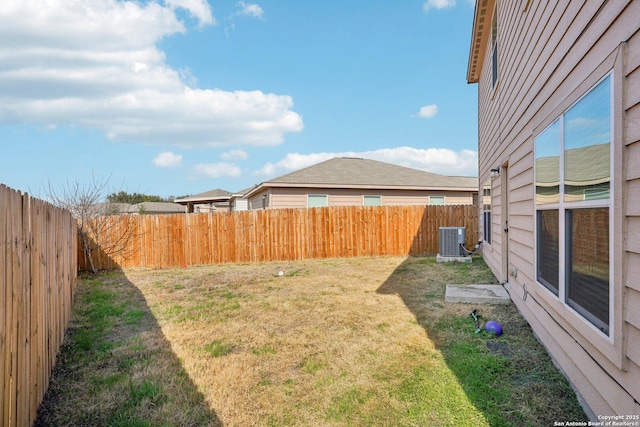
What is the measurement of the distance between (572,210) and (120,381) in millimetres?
4002

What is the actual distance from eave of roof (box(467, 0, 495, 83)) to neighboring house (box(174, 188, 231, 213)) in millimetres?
17936

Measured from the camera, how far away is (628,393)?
183 cm

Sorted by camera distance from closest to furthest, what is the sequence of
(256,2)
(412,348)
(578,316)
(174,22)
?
(578,316)
(412,348)
(174,22)
(256,2)

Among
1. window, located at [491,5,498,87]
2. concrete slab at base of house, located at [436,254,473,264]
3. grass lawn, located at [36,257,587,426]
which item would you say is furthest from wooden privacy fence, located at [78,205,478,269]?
window, located at [491,5,498,87]

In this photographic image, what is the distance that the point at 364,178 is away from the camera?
1588 centimetres

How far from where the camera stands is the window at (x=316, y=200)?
14930 millimetres

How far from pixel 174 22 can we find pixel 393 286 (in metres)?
9.30

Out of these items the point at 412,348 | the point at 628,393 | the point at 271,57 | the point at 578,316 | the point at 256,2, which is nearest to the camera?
the point at 628,393

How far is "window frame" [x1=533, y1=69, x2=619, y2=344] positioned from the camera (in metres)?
1.94

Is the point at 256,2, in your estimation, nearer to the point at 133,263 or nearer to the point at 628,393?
the point at 133,263

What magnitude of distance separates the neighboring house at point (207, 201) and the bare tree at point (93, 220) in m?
13.1

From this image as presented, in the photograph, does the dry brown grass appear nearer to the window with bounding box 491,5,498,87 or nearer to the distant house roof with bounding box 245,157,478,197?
the window with bounding box 491,5,498,87

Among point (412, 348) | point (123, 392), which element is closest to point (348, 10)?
point (412, 348)

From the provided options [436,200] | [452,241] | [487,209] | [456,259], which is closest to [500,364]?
[487,209]
